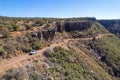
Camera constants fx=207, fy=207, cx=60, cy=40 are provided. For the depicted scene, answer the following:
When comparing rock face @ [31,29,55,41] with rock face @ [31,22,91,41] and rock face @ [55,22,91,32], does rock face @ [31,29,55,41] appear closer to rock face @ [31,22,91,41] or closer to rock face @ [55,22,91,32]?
rock face @ [31,22,91,41]

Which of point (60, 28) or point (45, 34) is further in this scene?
point (60, 28)

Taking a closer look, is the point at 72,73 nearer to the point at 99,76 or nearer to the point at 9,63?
the point at 99,76

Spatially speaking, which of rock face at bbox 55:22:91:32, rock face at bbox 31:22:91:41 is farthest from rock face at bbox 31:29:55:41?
rock face at bbox 55:22:91:32

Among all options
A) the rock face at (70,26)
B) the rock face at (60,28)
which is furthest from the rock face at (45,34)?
the rock face at (70,26)

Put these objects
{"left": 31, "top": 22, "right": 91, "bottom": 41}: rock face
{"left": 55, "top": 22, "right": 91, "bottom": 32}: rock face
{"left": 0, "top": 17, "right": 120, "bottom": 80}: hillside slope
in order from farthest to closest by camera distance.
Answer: {"left": 55, "top": 22, "right": 91, "bottom": 32}: rock face, {"left": 31, "top": 22, "right": 91, "bottom": 41}: rock face, {"left": 0, "top": 17, "right": 120, "bottom": 80}: hillside slope

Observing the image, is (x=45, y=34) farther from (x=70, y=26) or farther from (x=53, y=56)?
(x=70, y=26)

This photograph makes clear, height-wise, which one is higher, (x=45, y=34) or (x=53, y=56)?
(x=45, y=34)

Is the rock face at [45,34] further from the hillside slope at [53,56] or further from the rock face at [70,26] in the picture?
the rock face at [70,26]

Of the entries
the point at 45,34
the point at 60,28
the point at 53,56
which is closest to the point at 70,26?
the point at 60,28
